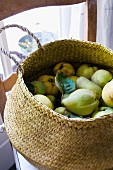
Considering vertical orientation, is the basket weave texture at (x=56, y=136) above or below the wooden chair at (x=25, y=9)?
below

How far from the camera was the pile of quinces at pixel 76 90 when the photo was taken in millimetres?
540

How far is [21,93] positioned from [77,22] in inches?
19.5

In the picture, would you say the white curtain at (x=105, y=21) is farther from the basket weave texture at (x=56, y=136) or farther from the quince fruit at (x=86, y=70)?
the basket weave texture at (x=56, y=136)

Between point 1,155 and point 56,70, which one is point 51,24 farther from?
point 1,155

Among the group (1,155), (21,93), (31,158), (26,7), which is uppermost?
(26,7)

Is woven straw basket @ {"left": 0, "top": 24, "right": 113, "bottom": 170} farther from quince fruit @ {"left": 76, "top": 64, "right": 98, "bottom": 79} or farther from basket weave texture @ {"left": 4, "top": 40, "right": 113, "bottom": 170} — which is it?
quince fruit @ {"left": 76, "top": 64, "right": 98, "bottom": 79}

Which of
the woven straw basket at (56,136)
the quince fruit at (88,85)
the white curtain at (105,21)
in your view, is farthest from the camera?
the white curtain at (105,21)

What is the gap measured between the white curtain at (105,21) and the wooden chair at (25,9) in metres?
0.17

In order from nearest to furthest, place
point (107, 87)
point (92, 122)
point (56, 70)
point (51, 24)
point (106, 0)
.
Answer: point (92, 122) < point (107, 87) < point (56, 70) < point (106, 0) < point (51, 24)

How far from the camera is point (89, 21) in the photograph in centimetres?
76

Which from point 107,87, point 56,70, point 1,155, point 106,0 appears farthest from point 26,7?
point 1,155

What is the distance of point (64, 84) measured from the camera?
24.1 inches

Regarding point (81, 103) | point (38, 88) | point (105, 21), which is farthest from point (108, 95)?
point (105, 21)

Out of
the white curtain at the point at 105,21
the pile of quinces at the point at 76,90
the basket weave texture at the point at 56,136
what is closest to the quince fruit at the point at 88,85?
the pile of quinces at the point at 76,90
